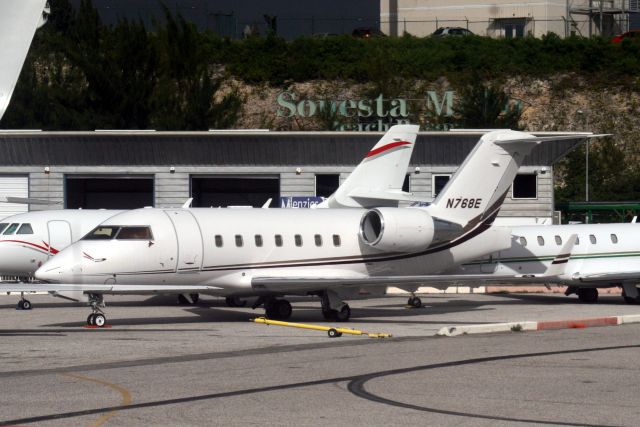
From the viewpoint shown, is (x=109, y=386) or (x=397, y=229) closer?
(x=109, y=386)

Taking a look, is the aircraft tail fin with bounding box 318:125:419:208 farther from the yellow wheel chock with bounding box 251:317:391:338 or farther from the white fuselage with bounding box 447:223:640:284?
the yellow wheel chock with bounding box 251:317:391:338

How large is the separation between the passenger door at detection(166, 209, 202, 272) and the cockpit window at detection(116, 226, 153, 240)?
694 mm

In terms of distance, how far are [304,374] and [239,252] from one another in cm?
1036

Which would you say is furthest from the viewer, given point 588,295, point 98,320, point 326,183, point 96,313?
point 326,183

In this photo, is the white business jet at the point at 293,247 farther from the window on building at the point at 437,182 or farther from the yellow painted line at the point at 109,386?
the window on building at the point at 437,182

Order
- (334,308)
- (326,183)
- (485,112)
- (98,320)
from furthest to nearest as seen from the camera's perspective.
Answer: (485,112) → (326,183) → (334,308) → (98,320)

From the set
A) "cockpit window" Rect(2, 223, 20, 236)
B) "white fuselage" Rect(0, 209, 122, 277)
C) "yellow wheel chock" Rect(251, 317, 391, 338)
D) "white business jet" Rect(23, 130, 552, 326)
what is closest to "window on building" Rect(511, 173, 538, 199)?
"white business jet" Rect(23, 130, 552, 326)

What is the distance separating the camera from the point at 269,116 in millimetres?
84250

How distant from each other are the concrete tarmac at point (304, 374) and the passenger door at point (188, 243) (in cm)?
138

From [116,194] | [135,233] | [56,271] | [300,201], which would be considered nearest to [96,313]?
[56,271]

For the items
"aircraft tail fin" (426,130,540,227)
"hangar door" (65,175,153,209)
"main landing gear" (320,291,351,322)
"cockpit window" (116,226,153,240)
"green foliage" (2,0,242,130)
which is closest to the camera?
"cockpit window" (116,226,153,240)

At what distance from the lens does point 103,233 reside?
2619 centimetres

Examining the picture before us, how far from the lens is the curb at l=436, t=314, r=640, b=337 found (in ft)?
77.3

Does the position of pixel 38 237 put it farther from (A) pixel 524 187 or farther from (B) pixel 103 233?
(A) pixel 524 187
